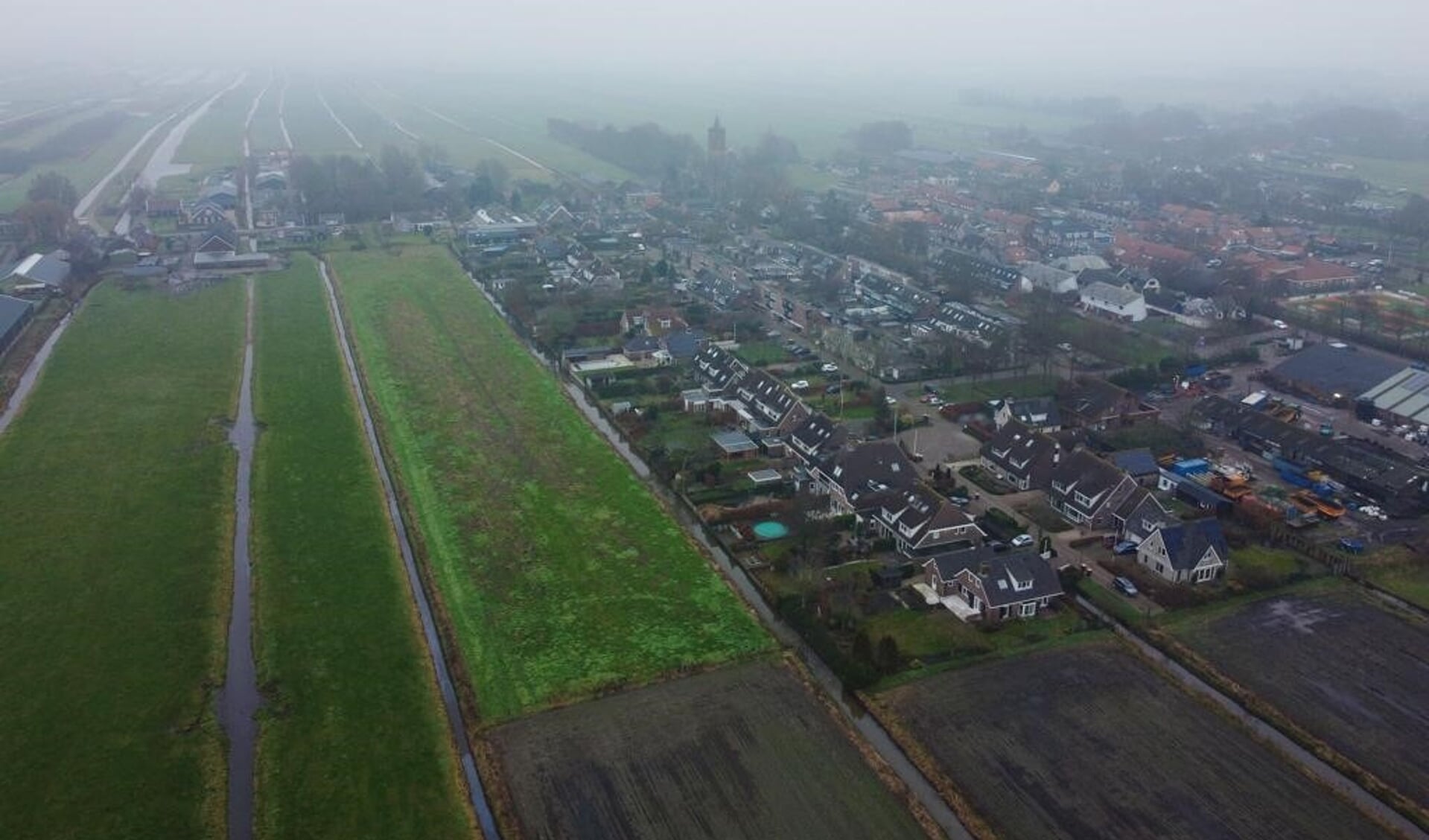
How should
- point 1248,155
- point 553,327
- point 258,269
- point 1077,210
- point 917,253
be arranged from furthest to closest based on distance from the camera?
point 1248,155 → point 1077,210 → point 917,253 → point 258,269 → point 553,327

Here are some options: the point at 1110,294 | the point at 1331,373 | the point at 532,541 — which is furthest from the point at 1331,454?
the point at 532,541

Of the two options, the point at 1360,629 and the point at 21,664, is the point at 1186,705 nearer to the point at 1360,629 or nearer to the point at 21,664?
the point at 1360,629

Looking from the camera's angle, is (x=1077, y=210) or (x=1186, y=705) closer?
(x=1186, y=705)

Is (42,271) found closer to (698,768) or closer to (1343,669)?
(698,768)

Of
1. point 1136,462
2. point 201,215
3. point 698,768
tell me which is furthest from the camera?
point 201,215

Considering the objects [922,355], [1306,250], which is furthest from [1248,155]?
[922,355]
